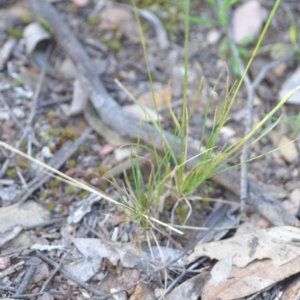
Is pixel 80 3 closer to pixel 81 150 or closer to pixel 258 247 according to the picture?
pixel 81 150

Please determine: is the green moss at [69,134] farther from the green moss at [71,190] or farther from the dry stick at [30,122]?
the green moss at [71,190]

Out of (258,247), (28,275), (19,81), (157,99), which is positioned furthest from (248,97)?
(28,275)

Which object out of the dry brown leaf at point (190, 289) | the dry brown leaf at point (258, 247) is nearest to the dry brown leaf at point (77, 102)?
the dry brown leaf at point (258, 247)

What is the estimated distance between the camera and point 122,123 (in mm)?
2264

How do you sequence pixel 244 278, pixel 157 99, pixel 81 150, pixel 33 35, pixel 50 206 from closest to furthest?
pixel 244 278 → pixel 50 206 → pixel 81 150 → pixel 157 99 → pixel 33 35

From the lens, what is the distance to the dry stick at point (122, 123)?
2010 mm

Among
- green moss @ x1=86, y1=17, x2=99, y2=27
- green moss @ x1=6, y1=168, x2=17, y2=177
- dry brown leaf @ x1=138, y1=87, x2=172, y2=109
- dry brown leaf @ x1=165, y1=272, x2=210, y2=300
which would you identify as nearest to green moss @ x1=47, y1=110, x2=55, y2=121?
green moss @ x1=6, y1=168, x2=17, y2=177

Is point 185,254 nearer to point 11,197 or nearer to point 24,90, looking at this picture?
point 11,197

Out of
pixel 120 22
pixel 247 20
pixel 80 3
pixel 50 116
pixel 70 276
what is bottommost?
pixel 70 276

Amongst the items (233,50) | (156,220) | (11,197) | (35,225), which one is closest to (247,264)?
(156,220)

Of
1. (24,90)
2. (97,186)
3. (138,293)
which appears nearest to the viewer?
(138,293)

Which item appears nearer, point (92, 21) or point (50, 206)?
point (50, 206)

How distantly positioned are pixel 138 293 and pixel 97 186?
557mm

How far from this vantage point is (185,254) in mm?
1910
